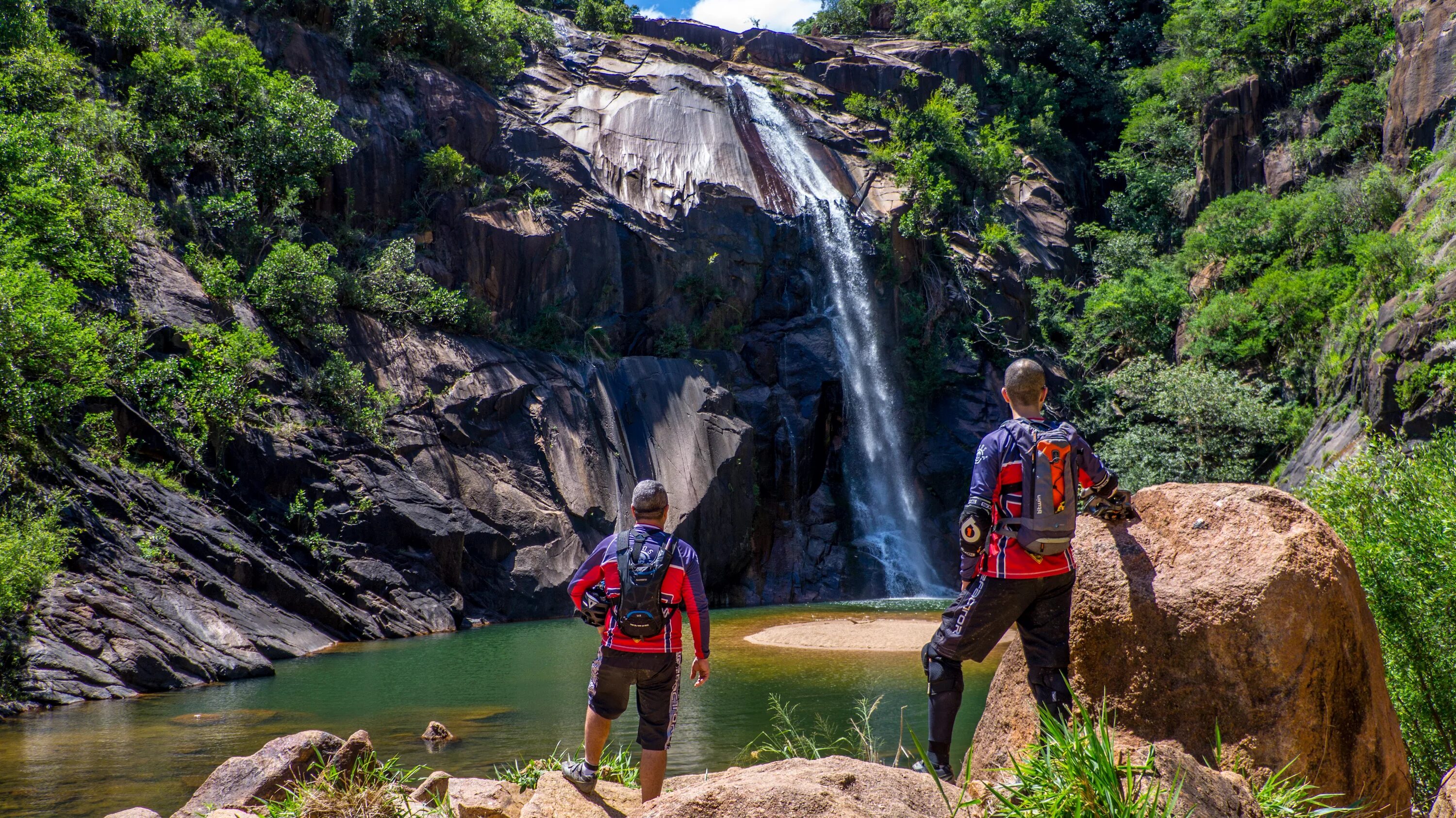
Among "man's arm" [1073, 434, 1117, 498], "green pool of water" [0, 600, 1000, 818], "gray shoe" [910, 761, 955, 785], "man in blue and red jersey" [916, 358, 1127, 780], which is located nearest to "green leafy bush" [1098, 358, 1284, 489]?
"green pool of water" [0, 600, 1000, 818]

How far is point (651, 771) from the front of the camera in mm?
5062

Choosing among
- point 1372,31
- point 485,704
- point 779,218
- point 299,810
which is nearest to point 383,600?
point 485,704

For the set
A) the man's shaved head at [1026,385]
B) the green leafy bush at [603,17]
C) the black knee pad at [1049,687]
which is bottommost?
the black knee pad at [1049,687]

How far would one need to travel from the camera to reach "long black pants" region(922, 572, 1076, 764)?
15.4ft

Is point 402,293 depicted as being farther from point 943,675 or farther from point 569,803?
point 943,675

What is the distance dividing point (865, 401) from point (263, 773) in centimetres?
2566

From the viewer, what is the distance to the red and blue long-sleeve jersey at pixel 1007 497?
4.68m

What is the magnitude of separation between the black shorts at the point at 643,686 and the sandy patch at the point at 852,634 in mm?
10049

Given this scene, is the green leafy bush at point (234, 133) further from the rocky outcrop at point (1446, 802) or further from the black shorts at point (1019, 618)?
the rocky outcrop at point (1446, 802)

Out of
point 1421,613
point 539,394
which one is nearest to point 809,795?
point 1421,613

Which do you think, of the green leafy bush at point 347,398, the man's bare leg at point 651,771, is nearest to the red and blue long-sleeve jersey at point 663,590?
the man's bare leg at point 651,771

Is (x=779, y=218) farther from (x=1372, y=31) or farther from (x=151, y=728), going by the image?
(x=151, y=728)

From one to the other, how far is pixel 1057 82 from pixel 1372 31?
14466 millimetres

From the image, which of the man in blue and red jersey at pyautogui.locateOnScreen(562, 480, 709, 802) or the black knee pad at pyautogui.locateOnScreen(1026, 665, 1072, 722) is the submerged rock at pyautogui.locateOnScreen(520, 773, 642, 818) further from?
the black knee pad at pyautogui.locateOnScreen(1026, 665, 1072, 722)
